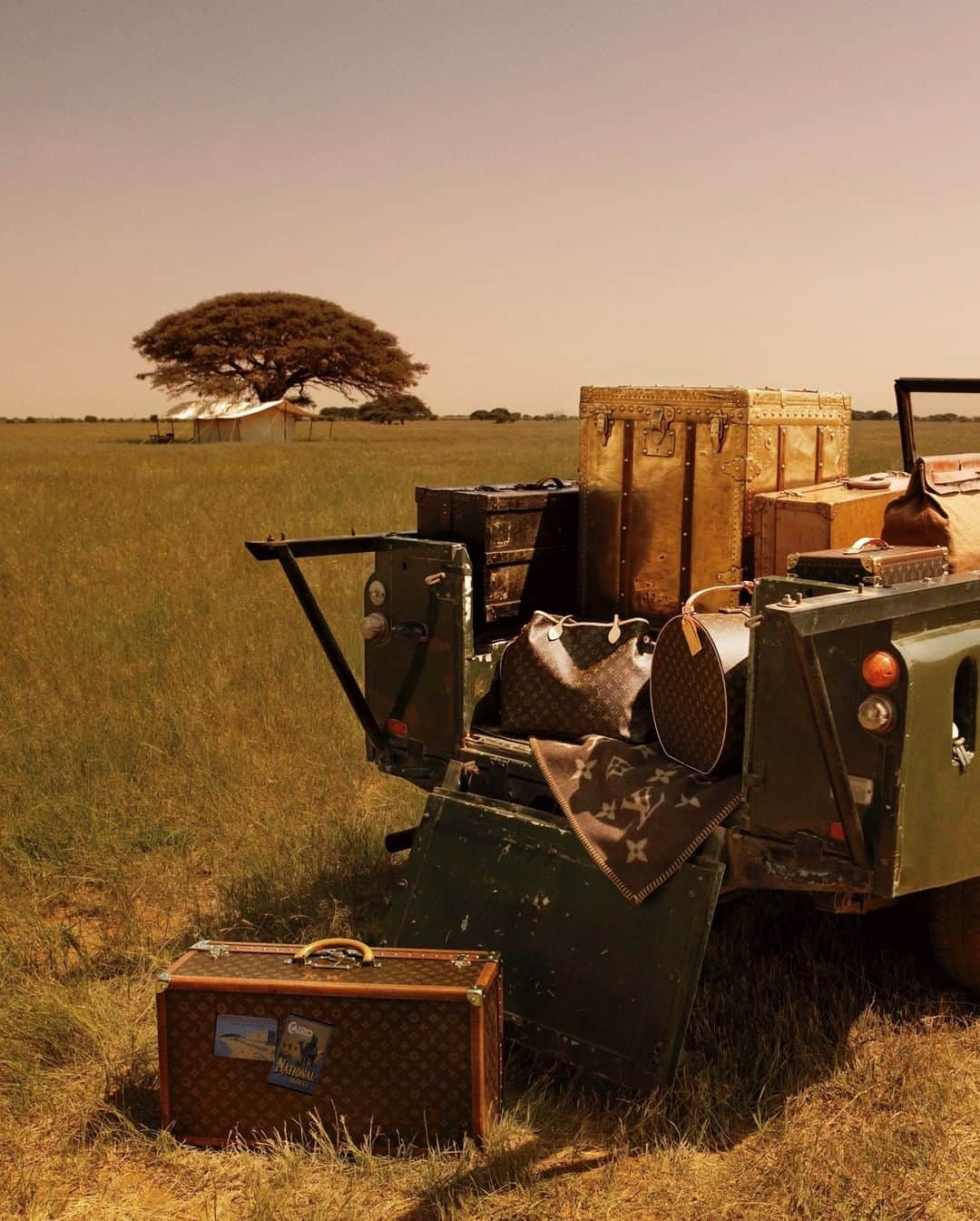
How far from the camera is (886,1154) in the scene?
3350mm

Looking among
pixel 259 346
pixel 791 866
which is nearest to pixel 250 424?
pixel 259 346

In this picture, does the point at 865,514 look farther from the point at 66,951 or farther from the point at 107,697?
the point at 107,697

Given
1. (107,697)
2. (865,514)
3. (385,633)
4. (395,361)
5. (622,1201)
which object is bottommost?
(622,1201)

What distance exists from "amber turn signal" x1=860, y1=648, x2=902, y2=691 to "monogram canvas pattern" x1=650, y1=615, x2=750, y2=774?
1.91 ft

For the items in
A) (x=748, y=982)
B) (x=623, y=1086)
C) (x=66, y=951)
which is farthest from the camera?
(x=66, y=951)

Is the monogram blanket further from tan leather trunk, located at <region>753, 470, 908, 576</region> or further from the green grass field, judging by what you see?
tan leather trunk, located at <region>753, 470, 908, 576</region>

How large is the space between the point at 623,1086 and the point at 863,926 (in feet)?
4.87

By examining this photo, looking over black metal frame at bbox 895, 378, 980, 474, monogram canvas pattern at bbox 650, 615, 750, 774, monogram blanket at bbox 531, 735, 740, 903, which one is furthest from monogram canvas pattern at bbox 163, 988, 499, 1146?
black metal frame at bbox 895, 378, 980, 474

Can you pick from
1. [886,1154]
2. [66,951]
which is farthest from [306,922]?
[886,1154]

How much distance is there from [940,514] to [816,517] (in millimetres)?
495

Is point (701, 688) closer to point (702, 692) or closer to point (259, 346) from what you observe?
point (702, 692)

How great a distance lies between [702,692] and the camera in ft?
12.6

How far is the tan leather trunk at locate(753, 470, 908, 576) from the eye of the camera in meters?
4.35

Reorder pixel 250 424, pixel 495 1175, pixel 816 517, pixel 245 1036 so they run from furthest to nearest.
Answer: pixel 250 424
pixel 816 517
pixel 245 1036
pixel 495 1175
